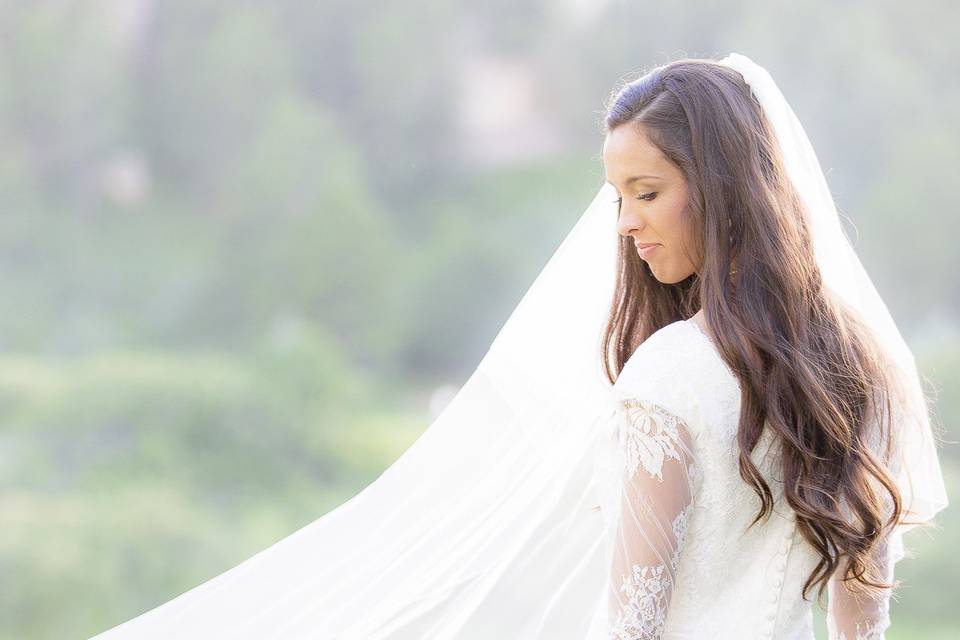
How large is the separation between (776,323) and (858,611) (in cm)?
36

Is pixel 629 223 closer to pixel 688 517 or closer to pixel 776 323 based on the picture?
pixel 776 323

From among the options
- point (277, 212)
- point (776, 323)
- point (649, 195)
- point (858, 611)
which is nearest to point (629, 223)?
point (649, 195)

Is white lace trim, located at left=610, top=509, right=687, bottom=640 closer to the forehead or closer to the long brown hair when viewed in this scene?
the long brown hair

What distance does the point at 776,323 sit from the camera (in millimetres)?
1018

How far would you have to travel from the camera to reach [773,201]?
1048 mm

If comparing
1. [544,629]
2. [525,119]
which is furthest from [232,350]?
[544,629]

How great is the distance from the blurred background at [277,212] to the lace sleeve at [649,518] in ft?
17.1

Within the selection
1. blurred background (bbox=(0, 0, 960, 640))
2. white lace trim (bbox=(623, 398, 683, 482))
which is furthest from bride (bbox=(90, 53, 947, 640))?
blurred background (bbox=(0, 0, 960, 640))

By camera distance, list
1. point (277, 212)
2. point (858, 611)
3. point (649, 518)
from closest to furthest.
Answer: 1. point (649, 518)
2. point (858, 611)
3. point (277, 212)

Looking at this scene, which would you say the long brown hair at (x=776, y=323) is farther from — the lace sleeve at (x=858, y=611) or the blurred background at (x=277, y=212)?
the blurred background at (x=277, y=212)

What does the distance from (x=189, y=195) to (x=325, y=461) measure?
1.78 m

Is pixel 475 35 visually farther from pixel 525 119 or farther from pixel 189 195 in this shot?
pixel 189 195

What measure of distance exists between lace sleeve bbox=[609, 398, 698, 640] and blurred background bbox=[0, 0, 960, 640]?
17.1 feet

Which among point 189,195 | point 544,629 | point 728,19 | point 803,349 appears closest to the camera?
point 803,349
